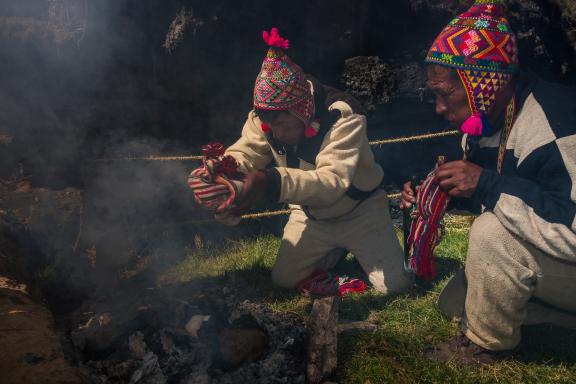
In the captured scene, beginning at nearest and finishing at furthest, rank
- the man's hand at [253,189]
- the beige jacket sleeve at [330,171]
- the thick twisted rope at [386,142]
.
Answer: the man's hand at [253,189], the beige jacket sleeve at [330,171], the thick twisted rope at [386,142]

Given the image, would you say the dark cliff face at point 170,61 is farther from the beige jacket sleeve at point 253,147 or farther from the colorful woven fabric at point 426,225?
the colorful woven fabric at point 426,225

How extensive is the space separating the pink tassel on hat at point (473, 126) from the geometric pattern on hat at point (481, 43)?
0.31 m

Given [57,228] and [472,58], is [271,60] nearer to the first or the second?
[472,58]

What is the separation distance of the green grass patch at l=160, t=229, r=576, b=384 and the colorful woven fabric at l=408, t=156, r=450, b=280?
1.05ft

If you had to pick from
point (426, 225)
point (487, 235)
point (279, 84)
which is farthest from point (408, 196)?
point (279, 84)

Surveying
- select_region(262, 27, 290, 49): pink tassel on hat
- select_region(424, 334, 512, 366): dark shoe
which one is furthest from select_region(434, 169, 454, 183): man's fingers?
select_region(262, 27, 290, 49): pink tassel on hat

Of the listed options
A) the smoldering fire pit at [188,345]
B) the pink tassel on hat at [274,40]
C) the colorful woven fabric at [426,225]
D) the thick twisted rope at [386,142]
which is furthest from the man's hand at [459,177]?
the thick twisted rope at [386,142]

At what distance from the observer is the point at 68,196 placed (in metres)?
5.14

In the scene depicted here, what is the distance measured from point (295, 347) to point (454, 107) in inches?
74.3

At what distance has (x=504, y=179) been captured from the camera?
291cm

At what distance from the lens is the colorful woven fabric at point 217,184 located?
132 inches

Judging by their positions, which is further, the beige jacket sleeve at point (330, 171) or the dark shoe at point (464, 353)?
the beige jacket sleeve at point (330, 171)

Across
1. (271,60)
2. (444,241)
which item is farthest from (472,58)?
(444,241)

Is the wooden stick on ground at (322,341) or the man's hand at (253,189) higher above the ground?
the man's hand at (253,189)
